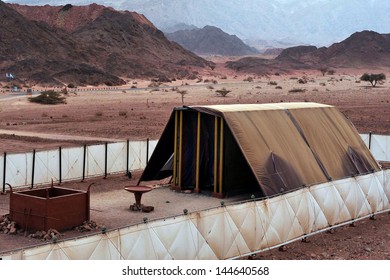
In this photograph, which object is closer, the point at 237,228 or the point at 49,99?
the point at 237,228

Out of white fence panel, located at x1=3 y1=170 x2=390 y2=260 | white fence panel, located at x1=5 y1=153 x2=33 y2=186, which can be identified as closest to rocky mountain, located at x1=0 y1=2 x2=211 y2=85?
white fence panel, located at x1=5 y1=153 x2=33 y2=186

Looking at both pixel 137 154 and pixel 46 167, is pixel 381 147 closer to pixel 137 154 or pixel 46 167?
pixel 137 154

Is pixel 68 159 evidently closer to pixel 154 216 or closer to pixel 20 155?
pixel 20 155

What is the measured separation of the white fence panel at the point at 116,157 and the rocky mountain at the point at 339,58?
114553 mm

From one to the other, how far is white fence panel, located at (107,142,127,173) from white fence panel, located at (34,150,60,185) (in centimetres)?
217

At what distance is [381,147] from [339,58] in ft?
449

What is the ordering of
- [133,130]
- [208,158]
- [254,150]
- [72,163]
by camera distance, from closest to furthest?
1. [254,150]
2. [208,158]
3. [72,163]
4. [133,130]

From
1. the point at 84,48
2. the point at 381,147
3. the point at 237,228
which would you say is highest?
the point at 84,48

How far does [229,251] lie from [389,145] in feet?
47.9

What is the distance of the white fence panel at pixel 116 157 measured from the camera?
78.4ft

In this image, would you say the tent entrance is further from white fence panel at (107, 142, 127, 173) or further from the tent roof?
white fence panel at (107, 142, 127, 173)

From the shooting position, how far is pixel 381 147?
26578 mm


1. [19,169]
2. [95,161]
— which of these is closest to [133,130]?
[95,161]

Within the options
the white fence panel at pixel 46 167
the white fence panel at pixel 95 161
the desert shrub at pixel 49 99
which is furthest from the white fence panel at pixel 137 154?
the desert shrub at pixel 49 99
